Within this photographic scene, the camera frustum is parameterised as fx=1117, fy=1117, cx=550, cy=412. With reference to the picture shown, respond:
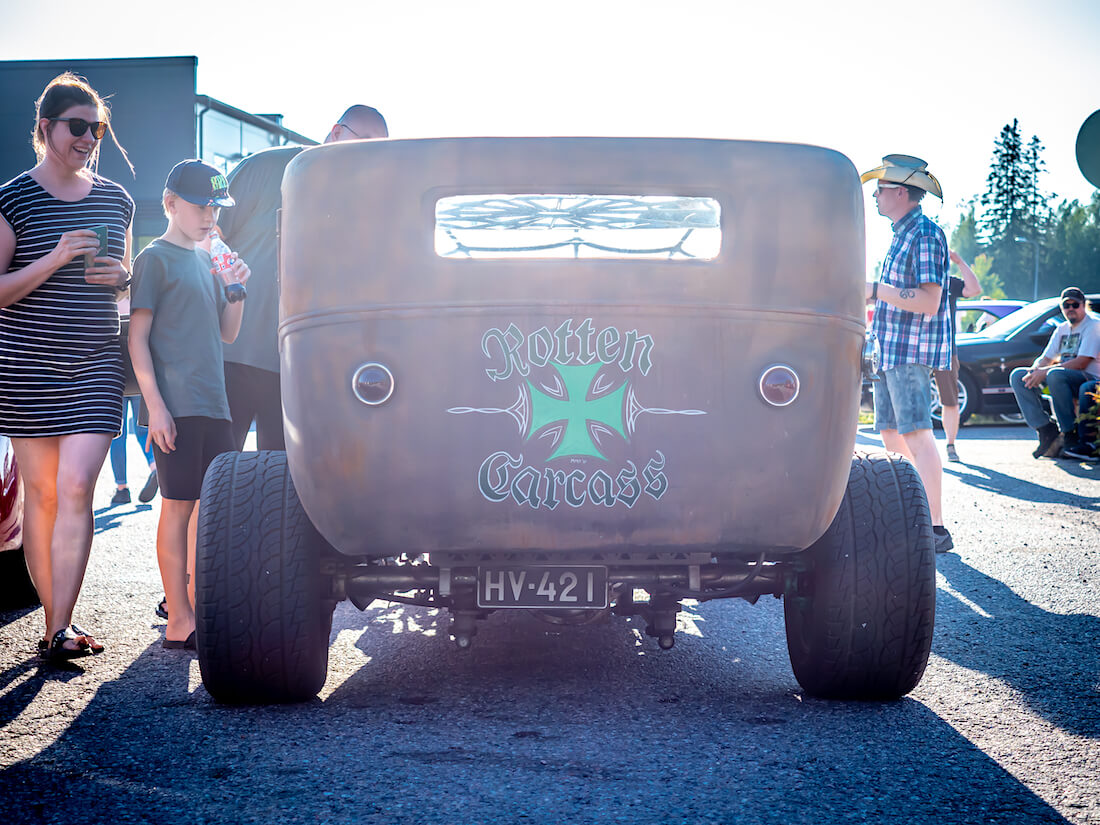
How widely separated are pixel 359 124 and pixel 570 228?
77.4 inches

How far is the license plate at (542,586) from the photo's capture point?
120 inches

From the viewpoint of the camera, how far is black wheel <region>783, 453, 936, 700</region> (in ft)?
10.5

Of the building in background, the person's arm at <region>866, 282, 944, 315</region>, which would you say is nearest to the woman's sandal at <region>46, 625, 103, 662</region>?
the person's arm at <region>866, 282, 944, 315</region>

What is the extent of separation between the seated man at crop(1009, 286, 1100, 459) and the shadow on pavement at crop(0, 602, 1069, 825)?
24.5 feet

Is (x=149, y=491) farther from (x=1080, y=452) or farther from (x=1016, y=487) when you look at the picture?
(x=1080, y=452)

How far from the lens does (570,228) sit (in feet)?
10.3

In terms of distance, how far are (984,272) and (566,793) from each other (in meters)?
107

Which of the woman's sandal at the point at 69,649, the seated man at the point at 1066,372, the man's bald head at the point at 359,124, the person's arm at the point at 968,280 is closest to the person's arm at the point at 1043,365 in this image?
the seated man at the point at 1066,372

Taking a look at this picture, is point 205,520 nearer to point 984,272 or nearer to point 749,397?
point 749,397

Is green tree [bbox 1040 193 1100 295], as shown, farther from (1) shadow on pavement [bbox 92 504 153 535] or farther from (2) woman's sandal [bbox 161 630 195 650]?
(2) woman's sandal [bbox 161 630 195 650]

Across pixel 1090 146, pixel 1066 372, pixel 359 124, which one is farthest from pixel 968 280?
pixel 359 124

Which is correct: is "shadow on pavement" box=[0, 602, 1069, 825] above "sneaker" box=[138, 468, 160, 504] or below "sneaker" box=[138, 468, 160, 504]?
above

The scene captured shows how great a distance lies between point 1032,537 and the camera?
651 cm

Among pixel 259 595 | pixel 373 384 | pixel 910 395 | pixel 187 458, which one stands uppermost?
pixel 373 384
